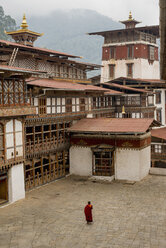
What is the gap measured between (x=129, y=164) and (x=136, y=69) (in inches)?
996

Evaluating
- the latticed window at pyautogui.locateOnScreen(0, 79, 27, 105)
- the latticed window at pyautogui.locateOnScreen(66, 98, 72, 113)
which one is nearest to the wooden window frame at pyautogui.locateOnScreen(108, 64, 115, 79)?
the latticed window at pyautogui.locateOnScreen(66, 98, 72, 113)

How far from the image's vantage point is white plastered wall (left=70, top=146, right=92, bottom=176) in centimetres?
2825

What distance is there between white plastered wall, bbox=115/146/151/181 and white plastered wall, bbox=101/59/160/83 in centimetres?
2406

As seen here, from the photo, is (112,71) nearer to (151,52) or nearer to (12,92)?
(151,52)

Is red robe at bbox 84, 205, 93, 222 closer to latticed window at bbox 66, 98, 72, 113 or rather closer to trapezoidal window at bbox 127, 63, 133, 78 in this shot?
latticed window at bbox 66, 98, 72, 113

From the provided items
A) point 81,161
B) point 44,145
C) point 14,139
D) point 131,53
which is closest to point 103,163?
point 81,161

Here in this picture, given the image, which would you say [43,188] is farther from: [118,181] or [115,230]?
[115,230]

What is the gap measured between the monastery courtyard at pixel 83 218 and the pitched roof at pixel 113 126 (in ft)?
13.6

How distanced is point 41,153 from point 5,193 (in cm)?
499

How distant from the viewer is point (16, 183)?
21547 mm

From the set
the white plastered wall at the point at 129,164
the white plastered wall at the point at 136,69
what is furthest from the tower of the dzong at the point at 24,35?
the white plastered wall at the point at 129,164

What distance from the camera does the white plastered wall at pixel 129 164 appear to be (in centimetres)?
2662

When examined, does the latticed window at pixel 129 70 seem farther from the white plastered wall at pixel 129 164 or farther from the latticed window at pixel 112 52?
the white plastered wall at pixel 129 164

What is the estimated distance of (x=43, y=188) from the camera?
24.7 m
